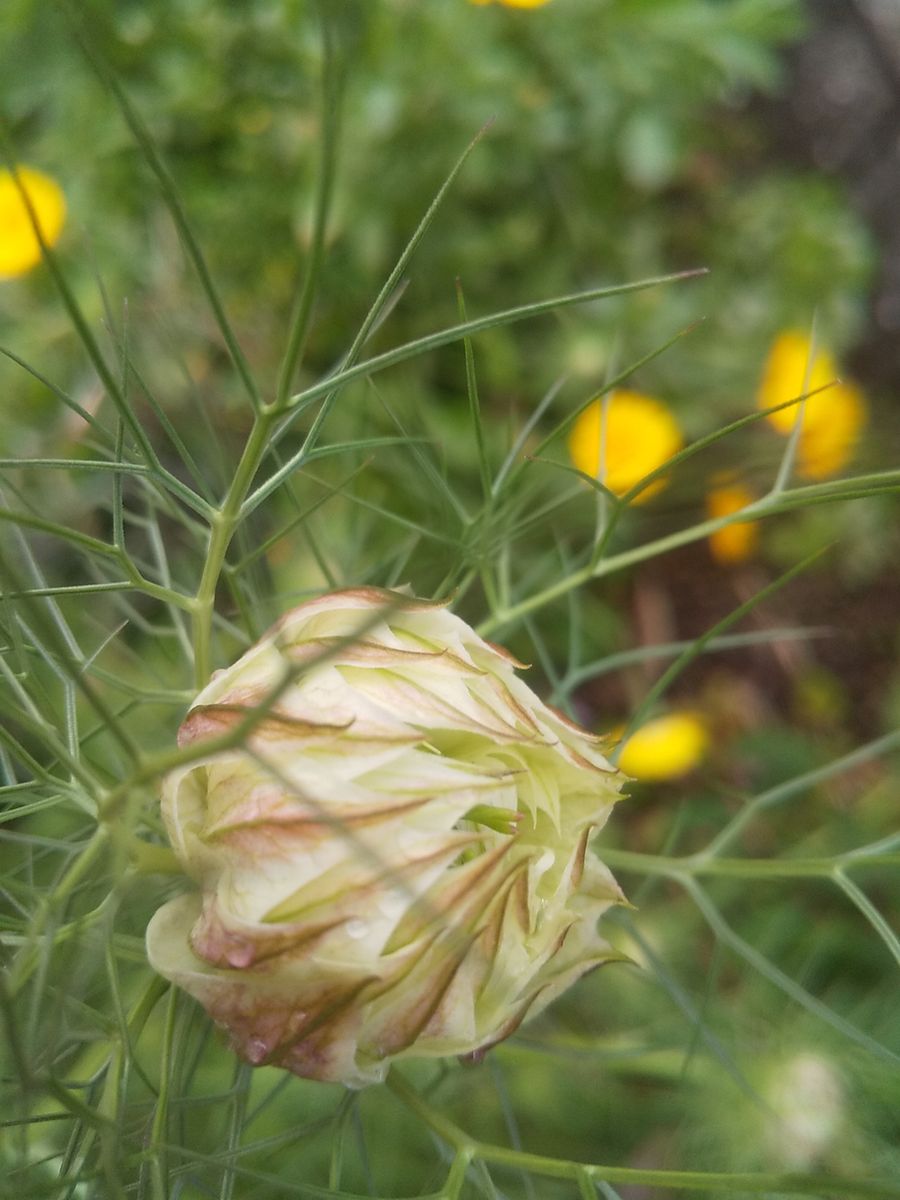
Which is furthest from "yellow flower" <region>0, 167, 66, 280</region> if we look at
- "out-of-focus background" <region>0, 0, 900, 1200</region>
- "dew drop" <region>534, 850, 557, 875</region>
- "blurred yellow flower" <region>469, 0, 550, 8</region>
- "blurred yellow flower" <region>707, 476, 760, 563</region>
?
"dew drop" <region>534, 850, 557, 875</region>

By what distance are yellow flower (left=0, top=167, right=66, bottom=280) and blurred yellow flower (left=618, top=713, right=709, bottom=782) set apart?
0.83 meters

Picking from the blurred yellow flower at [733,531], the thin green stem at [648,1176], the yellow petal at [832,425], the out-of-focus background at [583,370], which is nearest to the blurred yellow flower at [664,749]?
the out-of-focus background at [583,370]

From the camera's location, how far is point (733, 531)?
1.30 meters

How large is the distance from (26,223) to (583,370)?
0.64 m

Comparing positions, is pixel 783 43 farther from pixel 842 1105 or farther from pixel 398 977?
pixel 398 977

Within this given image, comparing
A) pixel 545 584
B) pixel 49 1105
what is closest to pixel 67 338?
pixel 545 584

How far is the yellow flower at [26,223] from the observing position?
3.60ft

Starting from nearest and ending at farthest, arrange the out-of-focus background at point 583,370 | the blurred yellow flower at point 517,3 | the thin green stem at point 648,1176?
1. the thin green stem at point 648,1176
2. the out-of-focus background at point 583,370
3. the blurred yellow flower at point 517,3

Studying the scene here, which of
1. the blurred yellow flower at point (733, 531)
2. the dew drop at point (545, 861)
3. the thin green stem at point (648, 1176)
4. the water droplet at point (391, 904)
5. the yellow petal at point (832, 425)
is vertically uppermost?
the water droplet at point (391, 904)

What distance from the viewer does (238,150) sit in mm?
1173

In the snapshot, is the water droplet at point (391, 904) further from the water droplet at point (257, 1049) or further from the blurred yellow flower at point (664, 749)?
the blurred yellow flower at point (664, 749)

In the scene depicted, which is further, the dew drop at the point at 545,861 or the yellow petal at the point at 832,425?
the yellow petal at the point at 832,425

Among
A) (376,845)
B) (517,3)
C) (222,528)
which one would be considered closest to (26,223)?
(517,3)

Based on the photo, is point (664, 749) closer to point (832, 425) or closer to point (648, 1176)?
point (832, 425)
